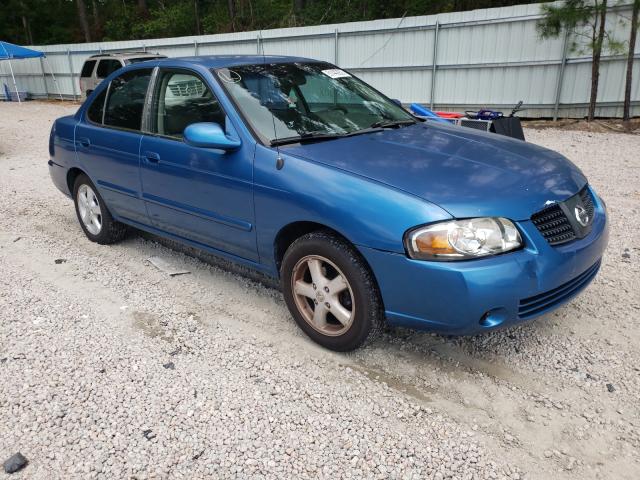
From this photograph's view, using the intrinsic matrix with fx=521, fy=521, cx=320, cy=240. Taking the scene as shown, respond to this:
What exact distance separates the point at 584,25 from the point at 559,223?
10.0 m

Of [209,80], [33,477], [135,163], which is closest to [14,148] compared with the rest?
[135,163]

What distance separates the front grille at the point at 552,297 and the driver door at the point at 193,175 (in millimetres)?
1632

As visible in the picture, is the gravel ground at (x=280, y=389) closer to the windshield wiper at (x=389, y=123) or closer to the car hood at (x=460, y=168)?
the car hood at (x=460, y=168)

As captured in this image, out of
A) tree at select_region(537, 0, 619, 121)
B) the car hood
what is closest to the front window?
the car hood

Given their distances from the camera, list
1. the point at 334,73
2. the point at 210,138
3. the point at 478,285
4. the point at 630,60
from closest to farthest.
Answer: the point at 478,285, the point at 210,138, the point at 334,73, the point at 630,60

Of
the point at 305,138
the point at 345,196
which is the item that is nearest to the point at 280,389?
the point at 345,196

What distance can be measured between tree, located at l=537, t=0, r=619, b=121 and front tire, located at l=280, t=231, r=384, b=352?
10069mm

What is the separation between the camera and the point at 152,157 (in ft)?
12.6

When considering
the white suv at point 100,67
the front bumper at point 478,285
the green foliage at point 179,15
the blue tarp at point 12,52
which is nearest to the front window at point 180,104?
the front bumper at point 478,285

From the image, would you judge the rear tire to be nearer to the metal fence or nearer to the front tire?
the front tire

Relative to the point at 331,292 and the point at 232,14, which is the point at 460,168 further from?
the point at 232,14

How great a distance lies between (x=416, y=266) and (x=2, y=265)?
3.85 meters

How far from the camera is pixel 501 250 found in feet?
8.23

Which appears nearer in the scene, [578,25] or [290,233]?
[290,233]
